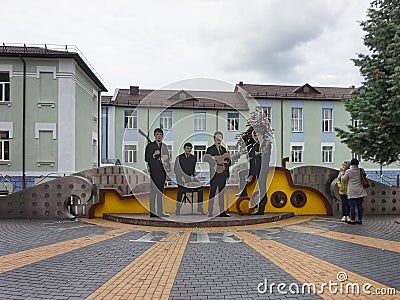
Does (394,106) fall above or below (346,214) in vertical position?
above

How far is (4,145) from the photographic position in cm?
2377

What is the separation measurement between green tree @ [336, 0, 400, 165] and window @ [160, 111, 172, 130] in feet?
22.8

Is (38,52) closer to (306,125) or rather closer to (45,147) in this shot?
(45,147)

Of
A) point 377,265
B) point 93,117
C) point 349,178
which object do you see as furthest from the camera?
point 93,117

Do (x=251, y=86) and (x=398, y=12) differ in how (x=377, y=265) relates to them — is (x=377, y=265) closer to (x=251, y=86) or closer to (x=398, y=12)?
(x=398, y=12)

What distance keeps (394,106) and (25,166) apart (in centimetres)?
1945

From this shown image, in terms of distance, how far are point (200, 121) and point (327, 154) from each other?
24125 mm

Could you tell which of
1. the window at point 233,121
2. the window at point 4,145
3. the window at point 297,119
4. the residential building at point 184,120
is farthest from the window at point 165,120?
the window at point 297,119

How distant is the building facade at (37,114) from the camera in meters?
23.4

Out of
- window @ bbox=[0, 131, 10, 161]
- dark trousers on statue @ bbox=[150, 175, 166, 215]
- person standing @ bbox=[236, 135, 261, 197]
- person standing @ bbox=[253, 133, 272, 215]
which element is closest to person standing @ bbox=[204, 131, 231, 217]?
person standing @ bbox=[236, 135, 261, 197]

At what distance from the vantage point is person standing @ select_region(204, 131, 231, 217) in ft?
39.5

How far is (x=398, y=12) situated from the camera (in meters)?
12.4

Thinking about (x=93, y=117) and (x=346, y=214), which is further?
(x=93, y=117)

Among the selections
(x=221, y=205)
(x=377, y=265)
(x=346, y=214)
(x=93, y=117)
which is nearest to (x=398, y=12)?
(x=346, y=214)
